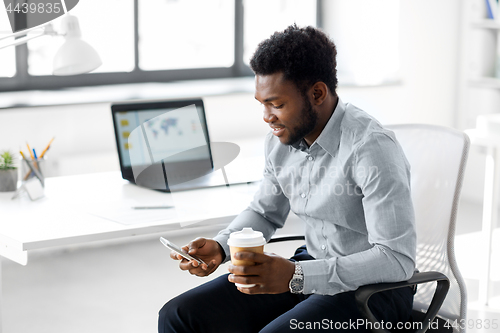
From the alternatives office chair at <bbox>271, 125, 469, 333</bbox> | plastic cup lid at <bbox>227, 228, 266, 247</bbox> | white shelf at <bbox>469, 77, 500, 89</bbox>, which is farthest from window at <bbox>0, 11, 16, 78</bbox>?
white shelf at <bbox>469, 77, 500, 89</bbox>

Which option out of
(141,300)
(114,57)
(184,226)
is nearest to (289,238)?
(184,226)

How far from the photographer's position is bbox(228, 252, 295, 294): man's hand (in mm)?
1189

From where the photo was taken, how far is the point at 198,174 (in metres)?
1.86

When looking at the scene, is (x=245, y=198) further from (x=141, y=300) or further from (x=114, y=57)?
(x=114, y=57)

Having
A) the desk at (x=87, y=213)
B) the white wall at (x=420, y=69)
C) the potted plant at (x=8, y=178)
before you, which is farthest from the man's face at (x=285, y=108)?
the white wall at (x=420, y=69)

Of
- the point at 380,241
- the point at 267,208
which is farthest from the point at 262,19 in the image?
the point at 380,241

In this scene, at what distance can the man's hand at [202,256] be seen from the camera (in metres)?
1.40

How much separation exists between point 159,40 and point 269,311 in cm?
285

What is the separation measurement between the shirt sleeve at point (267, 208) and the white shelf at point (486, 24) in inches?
117

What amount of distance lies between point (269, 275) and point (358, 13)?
3.45 m

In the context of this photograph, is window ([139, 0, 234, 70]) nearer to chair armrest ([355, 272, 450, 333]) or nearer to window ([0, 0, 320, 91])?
window ([0, 0, 320, 91])

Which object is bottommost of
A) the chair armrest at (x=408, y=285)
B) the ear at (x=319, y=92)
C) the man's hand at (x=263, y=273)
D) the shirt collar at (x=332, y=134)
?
the chair armrest at (x=408, y=285)

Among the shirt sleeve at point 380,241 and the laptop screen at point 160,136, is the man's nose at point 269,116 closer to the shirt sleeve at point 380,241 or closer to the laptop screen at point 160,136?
the shirt sleeve at point 380,241

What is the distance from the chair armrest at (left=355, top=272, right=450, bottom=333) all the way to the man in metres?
0.02
